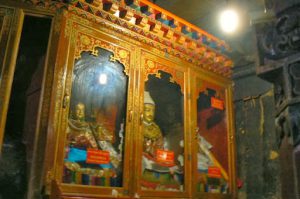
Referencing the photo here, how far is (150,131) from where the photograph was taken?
348 cm

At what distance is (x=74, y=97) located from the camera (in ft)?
9.75

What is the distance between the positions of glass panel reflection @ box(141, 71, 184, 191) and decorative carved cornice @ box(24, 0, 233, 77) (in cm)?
42

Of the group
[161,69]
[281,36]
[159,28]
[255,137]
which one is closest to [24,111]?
[161,69]

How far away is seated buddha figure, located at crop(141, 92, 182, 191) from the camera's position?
3314 mm

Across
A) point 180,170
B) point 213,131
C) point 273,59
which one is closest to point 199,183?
point 180,170

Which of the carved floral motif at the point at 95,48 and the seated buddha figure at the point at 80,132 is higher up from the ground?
the carved floral motif at the point at 95,48

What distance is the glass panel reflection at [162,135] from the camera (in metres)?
3.37

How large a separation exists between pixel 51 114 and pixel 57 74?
367 millimetres

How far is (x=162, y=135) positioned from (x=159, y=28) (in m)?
1.21

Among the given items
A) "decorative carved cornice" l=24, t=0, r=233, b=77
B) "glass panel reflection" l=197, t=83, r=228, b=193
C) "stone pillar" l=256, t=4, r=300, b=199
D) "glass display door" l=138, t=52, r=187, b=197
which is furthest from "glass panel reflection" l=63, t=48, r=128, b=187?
"stone pillar" l=256, t=4, r=300, b=199

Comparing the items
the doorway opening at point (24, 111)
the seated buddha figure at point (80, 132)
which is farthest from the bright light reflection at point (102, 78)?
the doorway opening at point (24, 111)

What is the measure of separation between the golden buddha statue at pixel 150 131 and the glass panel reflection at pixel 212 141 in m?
0.60

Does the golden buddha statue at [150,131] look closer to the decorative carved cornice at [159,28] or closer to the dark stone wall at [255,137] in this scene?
the decorative carved cornice at [159,28]

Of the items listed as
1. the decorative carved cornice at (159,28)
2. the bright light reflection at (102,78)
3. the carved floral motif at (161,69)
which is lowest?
the bright light reflection at (102,78)
